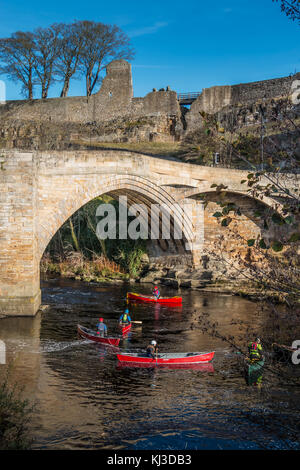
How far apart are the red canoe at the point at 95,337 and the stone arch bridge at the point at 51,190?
2.25 meters

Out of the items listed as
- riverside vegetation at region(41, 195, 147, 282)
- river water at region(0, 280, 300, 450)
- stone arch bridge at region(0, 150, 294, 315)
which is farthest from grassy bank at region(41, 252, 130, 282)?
river water at region(0, 280, 300, 450)

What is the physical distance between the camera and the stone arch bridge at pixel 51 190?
631 inches

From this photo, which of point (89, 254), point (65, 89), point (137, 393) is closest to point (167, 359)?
point (137, 393)

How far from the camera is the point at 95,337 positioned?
1450 centimetres

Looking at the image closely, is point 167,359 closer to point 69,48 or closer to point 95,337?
point 95,337

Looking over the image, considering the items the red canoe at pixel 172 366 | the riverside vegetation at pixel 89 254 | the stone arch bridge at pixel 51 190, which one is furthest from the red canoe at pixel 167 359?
the riverside vegetation at pixel 89 254

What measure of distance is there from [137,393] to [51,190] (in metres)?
8.52

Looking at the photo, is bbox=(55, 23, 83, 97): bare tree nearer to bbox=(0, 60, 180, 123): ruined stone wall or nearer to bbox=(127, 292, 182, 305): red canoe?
bbox=(0, 60, 180, 123): ruined stone wall

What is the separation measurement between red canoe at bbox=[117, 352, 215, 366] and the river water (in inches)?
7.8

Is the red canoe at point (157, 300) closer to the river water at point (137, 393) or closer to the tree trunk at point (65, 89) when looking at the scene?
the river water at point (137, 393)

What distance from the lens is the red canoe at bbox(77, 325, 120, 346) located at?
1428cm

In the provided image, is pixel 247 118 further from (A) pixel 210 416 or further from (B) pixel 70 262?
(A) pixel 210 416

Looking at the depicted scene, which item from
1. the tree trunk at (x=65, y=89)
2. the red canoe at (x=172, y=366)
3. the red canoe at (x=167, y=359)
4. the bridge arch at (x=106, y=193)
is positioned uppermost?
the tree trunk at (x=65, y=89)

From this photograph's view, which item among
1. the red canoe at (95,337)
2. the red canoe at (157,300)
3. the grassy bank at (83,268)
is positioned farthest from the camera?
the grassy bank at (83,268)
